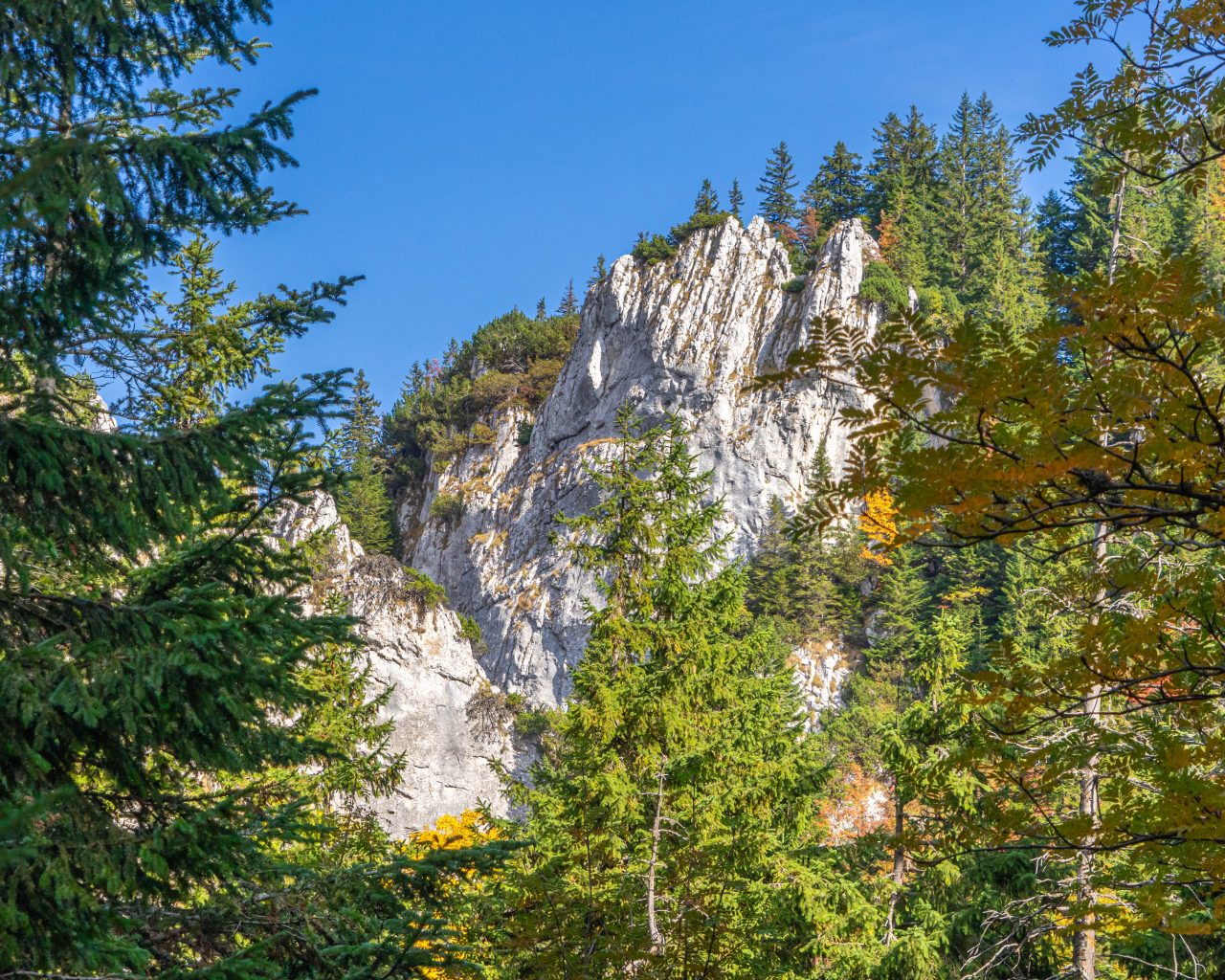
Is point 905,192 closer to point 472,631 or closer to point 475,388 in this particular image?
point 475,388

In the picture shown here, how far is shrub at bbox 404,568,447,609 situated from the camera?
26.6m

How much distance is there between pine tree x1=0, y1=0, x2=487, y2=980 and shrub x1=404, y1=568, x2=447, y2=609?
22201 mm

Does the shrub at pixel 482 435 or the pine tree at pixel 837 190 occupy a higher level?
the pine tree at pixel 837 190

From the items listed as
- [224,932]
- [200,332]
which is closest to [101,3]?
[200,332]

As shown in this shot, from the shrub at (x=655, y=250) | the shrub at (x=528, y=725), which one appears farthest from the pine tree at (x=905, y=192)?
the shrub at (x=528, y=725)

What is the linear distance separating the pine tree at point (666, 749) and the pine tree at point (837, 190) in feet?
149

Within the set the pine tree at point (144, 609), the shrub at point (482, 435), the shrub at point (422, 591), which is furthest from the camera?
the shrub at point (482, 435)

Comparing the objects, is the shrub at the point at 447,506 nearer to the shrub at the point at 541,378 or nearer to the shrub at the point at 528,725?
the shrub at the point at 541,378

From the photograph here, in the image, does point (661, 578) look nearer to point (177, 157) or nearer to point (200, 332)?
point (200, 332)

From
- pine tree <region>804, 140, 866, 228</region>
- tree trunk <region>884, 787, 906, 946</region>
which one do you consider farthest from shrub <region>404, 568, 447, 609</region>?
pine tree <region>804, 140, 866, 228</region>

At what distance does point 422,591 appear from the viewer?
27.1 meters

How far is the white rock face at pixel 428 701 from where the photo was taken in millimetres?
24875

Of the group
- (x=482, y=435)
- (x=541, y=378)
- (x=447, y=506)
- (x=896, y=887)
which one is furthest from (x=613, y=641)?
(x=541, y=378)

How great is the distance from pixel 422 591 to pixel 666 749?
720 inches
